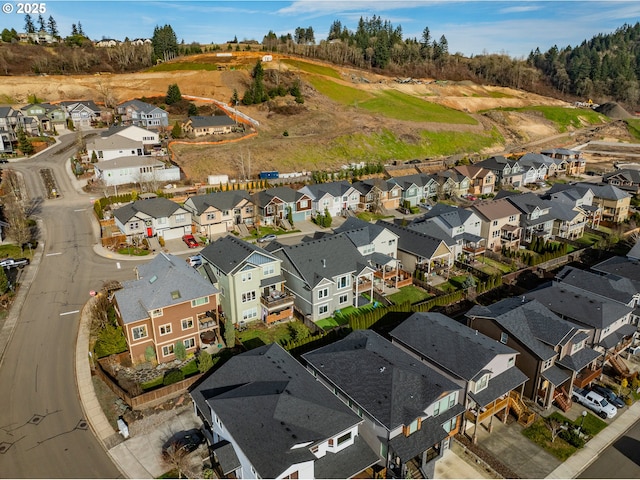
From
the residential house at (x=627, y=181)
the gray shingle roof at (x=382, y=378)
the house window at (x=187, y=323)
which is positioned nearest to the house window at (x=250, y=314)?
the house window at (x=187, y=323)

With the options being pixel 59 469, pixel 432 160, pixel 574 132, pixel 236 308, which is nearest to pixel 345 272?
pixel 236 308

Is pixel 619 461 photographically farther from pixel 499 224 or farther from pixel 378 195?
pixel 378 195

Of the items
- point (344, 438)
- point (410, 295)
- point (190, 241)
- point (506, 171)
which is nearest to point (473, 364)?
point (344, 438)

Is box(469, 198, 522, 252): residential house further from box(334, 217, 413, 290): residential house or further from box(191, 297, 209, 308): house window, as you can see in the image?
box(191, 297, 209, 308): house window

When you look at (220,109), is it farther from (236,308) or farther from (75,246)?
(236,308)

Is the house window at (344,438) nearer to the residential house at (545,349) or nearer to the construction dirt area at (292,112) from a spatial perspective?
the residential house at (545,349)

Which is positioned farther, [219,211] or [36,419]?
[219,211]
